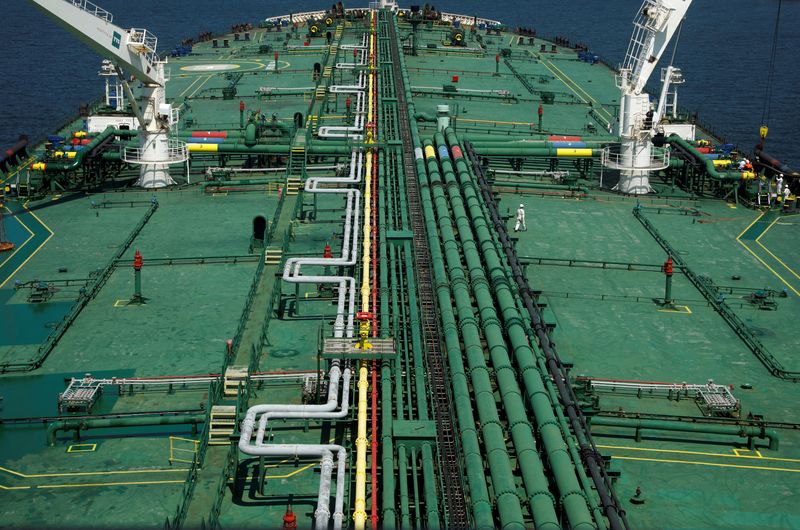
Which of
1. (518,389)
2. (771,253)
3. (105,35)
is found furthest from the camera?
(105,35)

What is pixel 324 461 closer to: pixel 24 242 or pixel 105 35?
pixel 24 242

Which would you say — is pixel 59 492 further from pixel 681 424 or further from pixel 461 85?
pixel 461 85

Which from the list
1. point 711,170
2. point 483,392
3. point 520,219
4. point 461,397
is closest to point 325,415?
point 461,397

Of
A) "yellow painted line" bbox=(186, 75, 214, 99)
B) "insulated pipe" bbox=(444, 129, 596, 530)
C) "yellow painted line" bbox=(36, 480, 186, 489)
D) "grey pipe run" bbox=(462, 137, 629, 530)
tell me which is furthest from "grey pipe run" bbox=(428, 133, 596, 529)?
"yellow painted line" bbox=(186, 75, 214, 99)

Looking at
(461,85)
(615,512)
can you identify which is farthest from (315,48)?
(615,512)

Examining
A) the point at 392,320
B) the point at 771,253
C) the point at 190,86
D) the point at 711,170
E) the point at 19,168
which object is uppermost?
the point at 190,86

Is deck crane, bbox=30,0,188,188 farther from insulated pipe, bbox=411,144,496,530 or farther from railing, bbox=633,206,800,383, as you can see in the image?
railing, bbox=633,206,800,383
